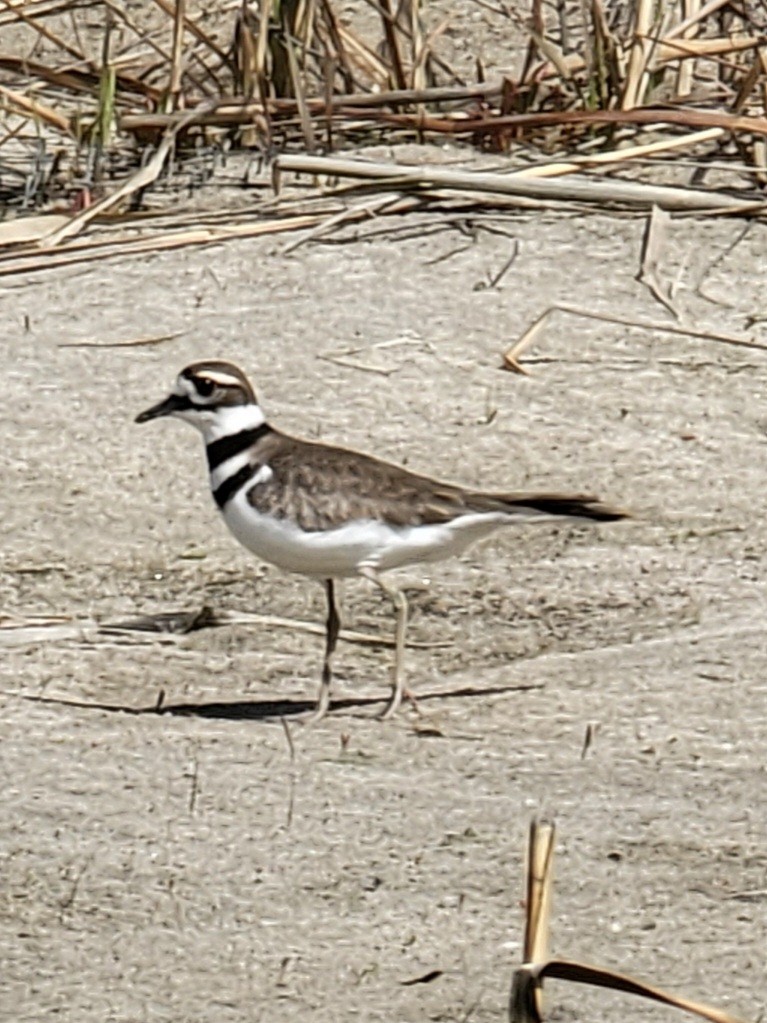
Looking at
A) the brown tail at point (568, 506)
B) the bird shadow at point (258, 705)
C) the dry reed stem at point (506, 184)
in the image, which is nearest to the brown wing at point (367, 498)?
the brown tail at point (568, 506)

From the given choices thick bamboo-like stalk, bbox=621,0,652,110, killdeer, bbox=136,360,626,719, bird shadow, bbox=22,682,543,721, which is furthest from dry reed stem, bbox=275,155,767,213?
bird shadow, bbox=22,682,543,721

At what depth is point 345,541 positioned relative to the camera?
14.1ft

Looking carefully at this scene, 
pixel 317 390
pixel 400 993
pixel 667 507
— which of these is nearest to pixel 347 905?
pixel 400 993

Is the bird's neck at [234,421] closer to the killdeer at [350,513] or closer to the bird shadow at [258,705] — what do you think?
the killdeer at [350,513]

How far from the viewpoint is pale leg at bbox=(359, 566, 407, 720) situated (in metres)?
4.33

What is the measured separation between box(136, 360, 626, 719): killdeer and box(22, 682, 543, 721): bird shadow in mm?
58

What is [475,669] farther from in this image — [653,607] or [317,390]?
[317,390]

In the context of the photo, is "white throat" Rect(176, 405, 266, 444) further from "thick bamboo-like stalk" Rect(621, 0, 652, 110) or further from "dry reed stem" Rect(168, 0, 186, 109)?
"thick bamboo-like stalk" Rect(621, 0, 652, 110)

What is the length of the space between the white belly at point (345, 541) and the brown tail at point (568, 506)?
0.04 m

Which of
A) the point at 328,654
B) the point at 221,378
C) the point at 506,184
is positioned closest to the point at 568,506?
the point at 328,654

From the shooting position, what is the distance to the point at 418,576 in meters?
5.02

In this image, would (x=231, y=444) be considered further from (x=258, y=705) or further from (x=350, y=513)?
(x=258, y=705)

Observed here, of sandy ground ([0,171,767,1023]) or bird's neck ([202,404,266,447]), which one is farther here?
bird's neck ([202,404,266,447])

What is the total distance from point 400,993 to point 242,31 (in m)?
3.76
